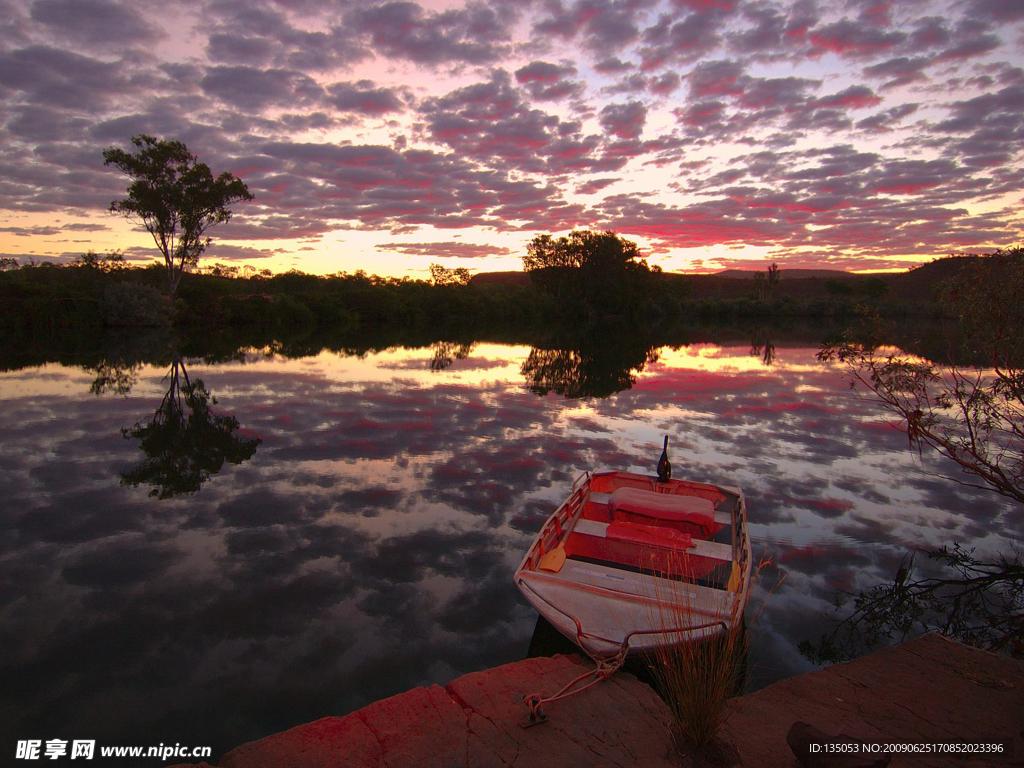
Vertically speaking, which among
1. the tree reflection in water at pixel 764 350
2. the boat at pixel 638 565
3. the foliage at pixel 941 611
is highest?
the tree reflection in water at pixel 764 350

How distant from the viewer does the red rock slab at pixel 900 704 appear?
166 inches

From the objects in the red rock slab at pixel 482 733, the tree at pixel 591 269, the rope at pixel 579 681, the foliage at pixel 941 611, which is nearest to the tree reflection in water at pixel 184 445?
the red rock slab at pixel 482 733

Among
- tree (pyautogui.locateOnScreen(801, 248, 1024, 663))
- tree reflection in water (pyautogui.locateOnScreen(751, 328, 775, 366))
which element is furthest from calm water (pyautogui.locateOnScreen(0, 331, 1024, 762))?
tree reflection in water (pyautogui.locateOnScreen(751, 328, 775, 366))

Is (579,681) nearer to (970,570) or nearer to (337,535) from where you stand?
(337,535)

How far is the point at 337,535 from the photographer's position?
8570mm

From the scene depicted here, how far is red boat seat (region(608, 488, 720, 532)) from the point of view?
7574 millimetres

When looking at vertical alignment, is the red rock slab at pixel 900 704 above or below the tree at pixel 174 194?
below

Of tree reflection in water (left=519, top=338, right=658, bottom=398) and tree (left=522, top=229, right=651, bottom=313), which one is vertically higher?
tree (left=522, top=229, right=651, bottom=313)

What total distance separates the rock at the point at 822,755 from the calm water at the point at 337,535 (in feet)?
6.52

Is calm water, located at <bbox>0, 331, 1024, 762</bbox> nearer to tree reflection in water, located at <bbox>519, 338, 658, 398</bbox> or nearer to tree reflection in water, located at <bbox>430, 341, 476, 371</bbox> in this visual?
tree reflection in water, located at <bbox>519, 338, 658, 398</bbox>

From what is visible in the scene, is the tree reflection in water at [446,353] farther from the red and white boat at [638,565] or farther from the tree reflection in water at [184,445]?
the red and white boat at [638,565]

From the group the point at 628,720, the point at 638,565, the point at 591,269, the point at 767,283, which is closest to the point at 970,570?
the point at 638,565

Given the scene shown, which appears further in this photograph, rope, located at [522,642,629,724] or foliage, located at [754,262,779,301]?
foliage, located at [754,262,779,301]

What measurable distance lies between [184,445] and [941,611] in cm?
1378
